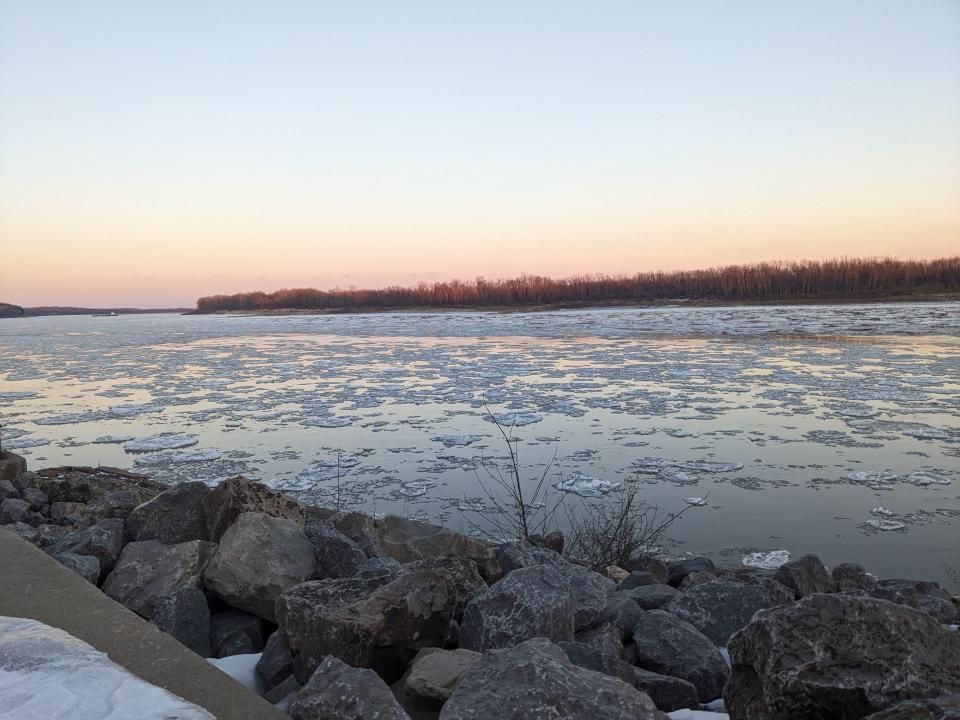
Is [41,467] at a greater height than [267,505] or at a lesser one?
lesser

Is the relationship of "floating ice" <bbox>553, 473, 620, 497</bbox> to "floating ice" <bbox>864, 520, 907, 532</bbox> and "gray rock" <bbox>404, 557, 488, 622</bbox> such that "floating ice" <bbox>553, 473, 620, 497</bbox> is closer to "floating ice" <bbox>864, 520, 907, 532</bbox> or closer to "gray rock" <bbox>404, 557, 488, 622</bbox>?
"floating ice" <bbox>864, 520, 907, 532</bbox>

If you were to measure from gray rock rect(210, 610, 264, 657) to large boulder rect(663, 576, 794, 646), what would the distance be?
2.07 meters

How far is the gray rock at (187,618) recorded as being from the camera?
10.2ft

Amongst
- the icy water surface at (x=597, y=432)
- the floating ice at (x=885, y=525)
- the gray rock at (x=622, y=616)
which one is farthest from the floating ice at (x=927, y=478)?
the gray rock at (x=622, y=616)

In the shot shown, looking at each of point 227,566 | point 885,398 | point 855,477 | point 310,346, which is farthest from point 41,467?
point 310,346

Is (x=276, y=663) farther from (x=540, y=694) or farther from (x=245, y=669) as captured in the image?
(x=540, y=694)

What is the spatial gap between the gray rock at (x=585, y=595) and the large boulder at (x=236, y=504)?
1800 millimetres

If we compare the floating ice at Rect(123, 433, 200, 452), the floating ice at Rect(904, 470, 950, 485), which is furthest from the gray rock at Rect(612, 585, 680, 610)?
the floating ice at Rect(123, 433, 200, 452)

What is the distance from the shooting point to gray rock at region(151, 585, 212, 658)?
3.12 m

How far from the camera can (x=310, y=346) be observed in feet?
82.8

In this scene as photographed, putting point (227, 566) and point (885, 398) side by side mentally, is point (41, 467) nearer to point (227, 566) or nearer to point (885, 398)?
point (227, 566)

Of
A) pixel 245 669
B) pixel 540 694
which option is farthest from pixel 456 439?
pixel 540 694

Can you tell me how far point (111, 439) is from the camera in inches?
359

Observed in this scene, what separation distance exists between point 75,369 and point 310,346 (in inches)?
333
